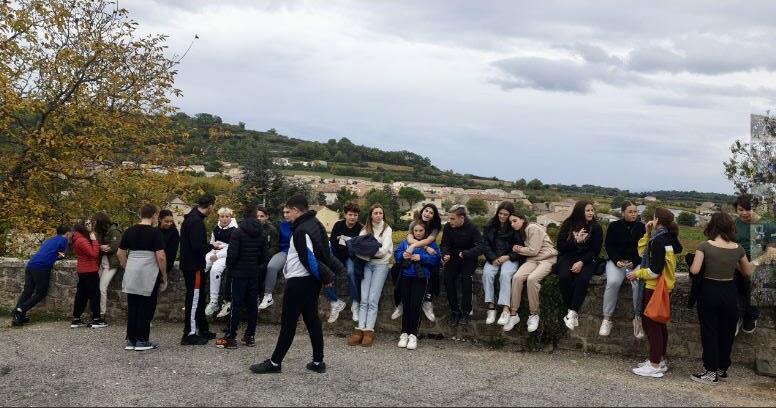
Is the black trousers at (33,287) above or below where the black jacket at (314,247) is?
below

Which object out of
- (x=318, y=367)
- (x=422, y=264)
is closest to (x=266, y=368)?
(x=318, y=367)

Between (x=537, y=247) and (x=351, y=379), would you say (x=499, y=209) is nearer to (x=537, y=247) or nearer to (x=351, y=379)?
(x=537, y=247)

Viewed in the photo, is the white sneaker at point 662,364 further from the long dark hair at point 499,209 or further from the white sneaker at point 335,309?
the white sneaker at point 335,309

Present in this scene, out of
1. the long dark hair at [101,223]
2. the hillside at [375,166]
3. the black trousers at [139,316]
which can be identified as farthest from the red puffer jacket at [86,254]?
the hillside at [375,166]

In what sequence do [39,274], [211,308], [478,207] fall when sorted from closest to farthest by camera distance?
1. [211,308]
2. [39,274]
3. [478,207]

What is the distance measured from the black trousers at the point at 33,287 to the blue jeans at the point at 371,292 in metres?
4.66

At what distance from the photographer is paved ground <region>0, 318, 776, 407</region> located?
16.4ft

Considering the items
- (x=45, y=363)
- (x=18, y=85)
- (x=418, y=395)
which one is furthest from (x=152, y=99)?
(x=418, y=395)

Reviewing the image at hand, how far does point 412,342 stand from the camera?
6.66m

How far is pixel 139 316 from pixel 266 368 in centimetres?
195

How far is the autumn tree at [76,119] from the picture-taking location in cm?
1116

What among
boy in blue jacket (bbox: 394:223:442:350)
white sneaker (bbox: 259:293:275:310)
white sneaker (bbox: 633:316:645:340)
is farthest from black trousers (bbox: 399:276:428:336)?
white sneaker (bbox: 633:316:645:340)

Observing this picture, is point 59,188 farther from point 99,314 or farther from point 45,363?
point 45,363

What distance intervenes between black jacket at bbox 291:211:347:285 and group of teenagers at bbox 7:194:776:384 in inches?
0.4
